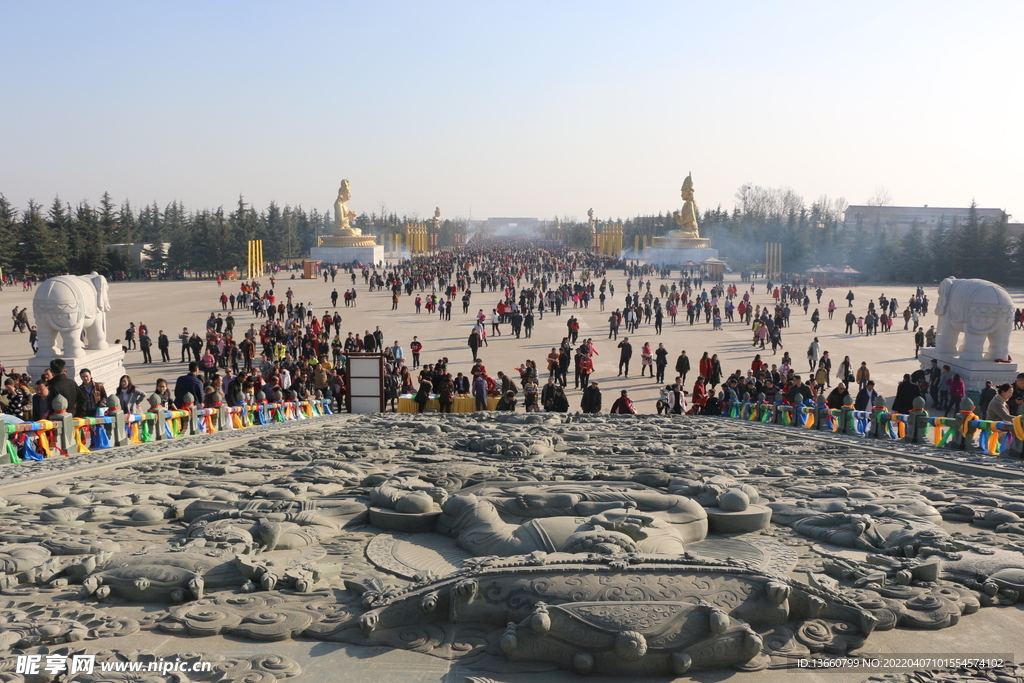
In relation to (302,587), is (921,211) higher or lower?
higher

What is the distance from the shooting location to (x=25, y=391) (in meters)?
13.6

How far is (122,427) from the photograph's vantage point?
11.3 metres

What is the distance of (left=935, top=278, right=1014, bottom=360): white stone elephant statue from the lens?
58.6 ft

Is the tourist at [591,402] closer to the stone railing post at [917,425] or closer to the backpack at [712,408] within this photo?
the backpack at [712,408]

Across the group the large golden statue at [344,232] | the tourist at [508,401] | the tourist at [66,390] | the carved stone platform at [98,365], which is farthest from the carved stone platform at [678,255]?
the tourist at [66,390]

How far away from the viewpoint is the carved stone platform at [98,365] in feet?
57.3

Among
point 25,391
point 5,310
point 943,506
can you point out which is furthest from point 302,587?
point 5,310

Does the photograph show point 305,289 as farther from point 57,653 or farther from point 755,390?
point 57,653

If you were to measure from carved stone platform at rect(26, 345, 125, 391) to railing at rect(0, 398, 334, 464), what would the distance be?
582 centimetres

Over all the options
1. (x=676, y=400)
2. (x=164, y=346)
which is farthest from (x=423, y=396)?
(x=164, y=346)

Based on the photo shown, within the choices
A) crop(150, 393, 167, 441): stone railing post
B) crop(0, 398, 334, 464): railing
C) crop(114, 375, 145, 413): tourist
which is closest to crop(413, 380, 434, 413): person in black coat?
crop(0, 398, 334, 464): railing

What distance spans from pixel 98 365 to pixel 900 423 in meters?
16.6

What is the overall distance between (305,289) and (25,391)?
34635 mm

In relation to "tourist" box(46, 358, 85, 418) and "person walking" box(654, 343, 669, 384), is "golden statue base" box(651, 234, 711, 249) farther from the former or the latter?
"tourist" box(46, 358, 85, 418)
